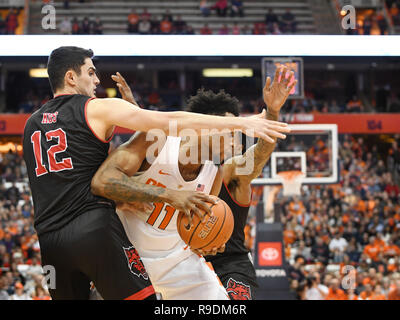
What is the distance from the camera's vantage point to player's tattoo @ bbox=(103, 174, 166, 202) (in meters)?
2.99

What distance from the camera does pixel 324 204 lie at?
43.9 ft

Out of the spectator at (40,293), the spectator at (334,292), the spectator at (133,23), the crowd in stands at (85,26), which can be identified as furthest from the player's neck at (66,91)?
the spectator at (133,23)

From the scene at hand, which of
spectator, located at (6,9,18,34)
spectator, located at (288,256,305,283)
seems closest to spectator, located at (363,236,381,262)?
spectator, located at (288,256,305,283)

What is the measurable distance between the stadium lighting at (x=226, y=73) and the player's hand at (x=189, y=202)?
1580cm

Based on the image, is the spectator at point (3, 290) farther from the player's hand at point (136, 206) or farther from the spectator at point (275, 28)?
the spectator at point (275, 28)

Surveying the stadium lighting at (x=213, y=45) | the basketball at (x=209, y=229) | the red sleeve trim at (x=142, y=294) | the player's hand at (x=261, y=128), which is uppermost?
the stadium lighting at (x=213, y=45)

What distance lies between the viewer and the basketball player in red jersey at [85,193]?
116 inches

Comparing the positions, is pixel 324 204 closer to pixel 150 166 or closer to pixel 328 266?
pixel 328 266

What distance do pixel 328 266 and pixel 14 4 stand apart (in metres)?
13.4

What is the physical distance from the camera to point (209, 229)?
3.10 m

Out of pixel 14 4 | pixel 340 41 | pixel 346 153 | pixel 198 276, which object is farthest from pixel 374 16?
pixel 198 276

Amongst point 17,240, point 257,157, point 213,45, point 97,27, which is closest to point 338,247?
point 213,45

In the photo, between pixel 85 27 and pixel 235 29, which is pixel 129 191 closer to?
pixel 235 29

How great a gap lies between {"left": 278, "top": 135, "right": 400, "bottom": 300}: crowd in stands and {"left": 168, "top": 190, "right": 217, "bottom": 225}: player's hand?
650cm
